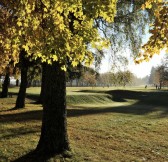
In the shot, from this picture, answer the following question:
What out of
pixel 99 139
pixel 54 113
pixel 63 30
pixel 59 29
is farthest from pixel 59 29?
pixel 99 139

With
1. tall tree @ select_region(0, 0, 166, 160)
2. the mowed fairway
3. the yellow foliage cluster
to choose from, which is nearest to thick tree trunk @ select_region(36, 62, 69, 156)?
the mowed fairway

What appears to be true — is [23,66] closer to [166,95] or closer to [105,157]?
[105,157]

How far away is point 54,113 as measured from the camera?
1023cm

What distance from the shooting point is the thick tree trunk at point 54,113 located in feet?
33.4

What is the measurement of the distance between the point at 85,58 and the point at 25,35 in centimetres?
164

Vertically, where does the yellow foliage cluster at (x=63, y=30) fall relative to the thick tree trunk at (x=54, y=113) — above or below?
above

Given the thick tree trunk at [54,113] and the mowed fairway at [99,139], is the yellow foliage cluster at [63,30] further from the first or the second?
the mowed fairway at [99,139]

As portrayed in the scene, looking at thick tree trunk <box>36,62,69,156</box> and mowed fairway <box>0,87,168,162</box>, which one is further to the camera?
mowed fairway <box>0,87,168,162</box>

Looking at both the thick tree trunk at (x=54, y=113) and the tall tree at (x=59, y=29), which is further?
the thick tree trunk at (x=54, y=113)

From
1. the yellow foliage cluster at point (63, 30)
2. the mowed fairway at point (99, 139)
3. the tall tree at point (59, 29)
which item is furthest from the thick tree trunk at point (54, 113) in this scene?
the yellow foliage cluster at point (63, 30)

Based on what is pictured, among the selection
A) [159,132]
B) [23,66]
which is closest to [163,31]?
[159,132]

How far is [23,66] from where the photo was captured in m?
22.9

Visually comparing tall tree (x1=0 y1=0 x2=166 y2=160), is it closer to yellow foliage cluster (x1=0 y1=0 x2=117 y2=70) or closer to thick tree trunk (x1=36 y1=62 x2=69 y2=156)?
yellow foliage cluster (x1=0 y1=0 x2=117 y2=70)

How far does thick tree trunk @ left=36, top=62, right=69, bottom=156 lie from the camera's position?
1019cm
